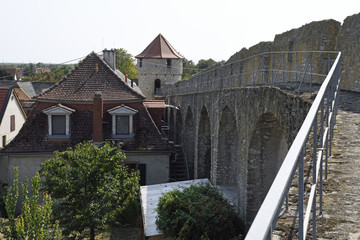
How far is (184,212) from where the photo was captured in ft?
35.9

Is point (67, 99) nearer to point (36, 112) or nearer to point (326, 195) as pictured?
point (36, 112)

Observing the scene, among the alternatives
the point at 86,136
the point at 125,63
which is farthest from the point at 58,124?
the point at 125,63

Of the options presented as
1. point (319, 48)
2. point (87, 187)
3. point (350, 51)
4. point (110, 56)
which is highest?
point (110, 56)

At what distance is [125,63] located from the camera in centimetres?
6575

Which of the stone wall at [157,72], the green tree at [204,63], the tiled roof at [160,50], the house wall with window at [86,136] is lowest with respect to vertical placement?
the house wall with window at [86,136]

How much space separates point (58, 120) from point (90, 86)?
236 cm

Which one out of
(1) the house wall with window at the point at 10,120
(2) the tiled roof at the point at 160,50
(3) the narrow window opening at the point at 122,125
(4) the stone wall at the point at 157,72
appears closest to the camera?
(3) the narrow window opening at the point at 122,125

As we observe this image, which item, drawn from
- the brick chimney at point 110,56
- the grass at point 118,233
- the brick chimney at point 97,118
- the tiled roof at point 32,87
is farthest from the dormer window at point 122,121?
the tiled roof at point 32,87

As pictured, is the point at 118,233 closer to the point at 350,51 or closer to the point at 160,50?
the point at 350,51

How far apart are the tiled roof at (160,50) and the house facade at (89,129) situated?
24.8 metres

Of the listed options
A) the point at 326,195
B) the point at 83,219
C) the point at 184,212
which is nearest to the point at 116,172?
→ the point at 83,219

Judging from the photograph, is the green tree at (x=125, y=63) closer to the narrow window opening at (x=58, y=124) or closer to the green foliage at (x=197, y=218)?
the narrow window opening at (x=58, y=124)

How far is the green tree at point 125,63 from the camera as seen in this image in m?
65.0

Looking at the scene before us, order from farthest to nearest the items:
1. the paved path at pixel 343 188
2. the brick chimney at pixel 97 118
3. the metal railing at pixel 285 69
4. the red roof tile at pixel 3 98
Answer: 1. the red roof tile at pixel 3 98
2. the brick chimney at pixel 97 118
3. the metal railing at pixel 285 69
4. the paved path at pixel 343 188
